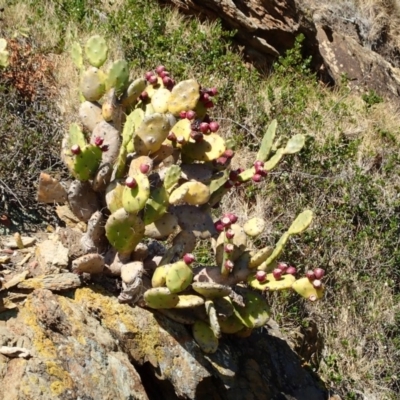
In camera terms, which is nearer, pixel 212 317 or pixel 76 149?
pixel 212 317

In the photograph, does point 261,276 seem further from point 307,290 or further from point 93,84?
point 93,84

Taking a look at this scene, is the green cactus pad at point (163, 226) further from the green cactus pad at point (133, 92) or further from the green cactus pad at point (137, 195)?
the green cactus pad at point (133, 92)

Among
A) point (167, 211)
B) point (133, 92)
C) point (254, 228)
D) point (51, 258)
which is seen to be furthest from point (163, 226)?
point (133, 92)

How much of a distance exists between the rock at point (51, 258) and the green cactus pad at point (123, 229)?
0.25 metres

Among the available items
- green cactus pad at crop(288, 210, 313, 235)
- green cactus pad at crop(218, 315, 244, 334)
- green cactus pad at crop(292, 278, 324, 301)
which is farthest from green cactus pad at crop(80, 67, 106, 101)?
green cactus pad at crop(292, 278, 324, 301)

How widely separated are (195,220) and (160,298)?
19.9 inches

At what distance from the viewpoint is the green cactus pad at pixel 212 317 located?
10.9ft

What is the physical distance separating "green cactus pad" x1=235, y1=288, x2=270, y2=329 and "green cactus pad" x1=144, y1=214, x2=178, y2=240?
0.54 m

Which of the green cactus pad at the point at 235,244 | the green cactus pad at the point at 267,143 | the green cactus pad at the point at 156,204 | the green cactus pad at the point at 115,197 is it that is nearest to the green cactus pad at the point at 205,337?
the green cactus pad at the point at 235,244

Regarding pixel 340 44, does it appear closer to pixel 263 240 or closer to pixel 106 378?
pixel 263 240

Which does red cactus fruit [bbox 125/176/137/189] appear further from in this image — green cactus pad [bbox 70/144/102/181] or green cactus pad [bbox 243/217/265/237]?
green cactus pad [bbox 243/217/265/237]

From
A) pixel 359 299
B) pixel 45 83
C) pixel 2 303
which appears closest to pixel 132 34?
pixel 45 83

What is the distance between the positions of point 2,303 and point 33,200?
155cm

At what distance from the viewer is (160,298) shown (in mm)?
3350
